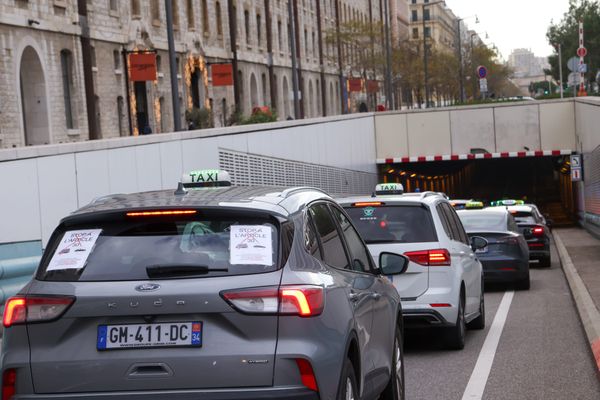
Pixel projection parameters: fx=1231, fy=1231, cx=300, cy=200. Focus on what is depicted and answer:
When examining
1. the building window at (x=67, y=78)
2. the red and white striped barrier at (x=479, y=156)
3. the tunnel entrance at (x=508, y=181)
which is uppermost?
the building window at (x=67, y=78)

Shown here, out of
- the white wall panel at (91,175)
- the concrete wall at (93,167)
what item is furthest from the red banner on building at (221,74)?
the white wall panel at (91,175)

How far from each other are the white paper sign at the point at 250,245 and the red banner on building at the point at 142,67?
37584mm

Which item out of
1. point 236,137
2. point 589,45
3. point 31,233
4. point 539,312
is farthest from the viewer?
point 589,45

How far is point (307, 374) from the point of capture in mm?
5945

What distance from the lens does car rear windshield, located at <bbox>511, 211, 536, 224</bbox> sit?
28.8m

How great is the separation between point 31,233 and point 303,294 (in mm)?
8906

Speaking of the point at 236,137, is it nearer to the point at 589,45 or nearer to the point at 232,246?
the point at 232,246

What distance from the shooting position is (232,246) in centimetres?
608

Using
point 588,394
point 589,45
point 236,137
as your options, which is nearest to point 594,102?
point 236,137

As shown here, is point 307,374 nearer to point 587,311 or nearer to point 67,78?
point 587,311

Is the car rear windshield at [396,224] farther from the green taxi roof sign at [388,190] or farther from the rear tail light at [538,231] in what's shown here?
the rear tail light at [538,231]

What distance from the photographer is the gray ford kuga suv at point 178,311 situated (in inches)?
232

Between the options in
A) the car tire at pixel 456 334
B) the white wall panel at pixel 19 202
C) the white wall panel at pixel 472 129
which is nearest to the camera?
the car tire at pixel 456 334

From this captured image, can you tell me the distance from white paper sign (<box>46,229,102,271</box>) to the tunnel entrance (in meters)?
65.4
